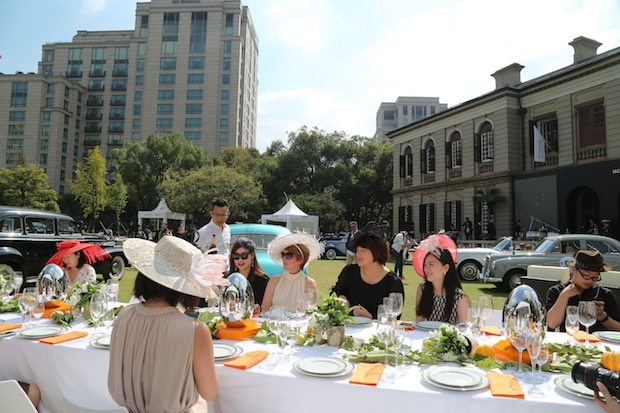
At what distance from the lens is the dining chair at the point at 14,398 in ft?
6.10

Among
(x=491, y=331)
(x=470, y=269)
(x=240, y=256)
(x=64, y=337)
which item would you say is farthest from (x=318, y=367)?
(x=470, y=269)

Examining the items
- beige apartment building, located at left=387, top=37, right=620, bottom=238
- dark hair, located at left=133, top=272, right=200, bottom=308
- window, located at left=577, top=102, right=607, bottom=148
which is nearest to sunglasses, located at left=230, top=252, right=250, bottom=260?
dark hair, located at left=133, top=272, right=200, bottom=308

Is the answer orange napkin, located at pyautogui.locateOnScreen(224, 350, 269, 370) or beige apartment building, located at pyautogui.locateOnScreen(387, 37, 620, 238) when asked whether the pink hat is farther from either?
beige apartment building, located at pyautogui.locateOnScreen(387, 37, 620, 238)

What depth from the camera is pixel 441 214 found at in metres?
30.1

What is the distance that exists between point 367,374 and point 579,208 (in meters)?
24.4

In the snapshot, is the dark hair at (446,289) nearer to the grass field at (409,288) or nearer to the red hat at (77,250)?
the red hat at (77,250)

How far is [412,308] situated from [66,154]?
84.2m

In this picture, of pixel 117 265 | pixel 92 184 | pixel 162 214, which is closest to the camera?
pixel 117 265

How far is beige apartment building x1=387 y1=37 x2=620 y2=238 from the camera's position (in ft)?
67.5

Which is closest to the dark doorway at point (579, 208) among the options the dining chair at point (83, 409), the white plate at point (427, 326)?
the white plate at point (427, 326)

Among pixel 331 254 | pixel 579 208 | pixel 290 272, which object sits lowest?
pixel 331 254

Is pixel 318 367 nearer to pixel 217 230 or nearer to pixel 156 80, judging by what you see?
pixel 217 230

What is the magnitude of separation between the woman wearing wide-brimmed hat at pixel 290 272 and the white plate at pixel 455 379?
7.43 feet

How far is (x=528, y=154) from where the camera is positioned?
81.8ft
